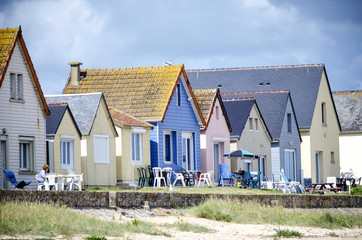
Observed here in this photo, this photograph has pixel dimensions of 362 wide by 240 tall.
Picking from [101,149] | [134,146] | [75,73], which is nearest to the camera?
[101,149]

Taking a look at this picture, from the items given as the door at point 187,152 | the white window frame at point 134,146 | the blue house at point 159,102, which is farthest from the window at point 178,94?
the white window frame at point 134,146

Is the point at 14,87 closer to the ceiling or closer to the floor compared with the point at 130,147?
closer to the ceiling

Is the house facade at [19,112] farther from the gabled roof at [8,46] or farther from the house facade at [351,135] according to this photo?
the house facade at [351,135]

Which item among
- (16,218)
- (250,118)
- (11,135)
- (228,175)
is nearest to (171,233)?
(16,218)

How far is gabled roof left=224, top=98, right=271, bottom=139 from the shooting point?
44.1m

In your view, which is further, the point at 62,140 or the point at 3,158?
the point at 62,140

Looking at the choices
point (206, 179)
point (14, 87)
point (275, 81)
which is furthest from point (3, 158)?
point (275, 81)

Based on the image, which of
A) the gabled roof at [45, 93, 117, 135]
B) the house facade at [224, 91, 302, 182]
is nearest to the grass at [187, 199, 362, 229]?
the gabled roof at [45, 93, 117, 135]

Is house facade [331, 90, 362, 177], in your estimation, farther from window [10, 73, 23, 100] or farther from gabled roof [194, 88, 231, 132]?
window [10, 73, 23, 100]

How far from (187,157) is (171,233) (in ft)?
68.5

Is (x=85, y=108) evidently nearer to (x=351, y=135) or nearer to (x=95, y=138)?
(x=95, y=138)

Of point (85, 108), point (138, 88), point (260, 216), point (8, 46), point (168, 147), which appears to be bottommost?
point (260, 216)

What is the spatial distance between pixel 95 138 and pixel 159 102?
483 cm

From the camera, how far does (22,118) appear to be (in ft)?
99.1
